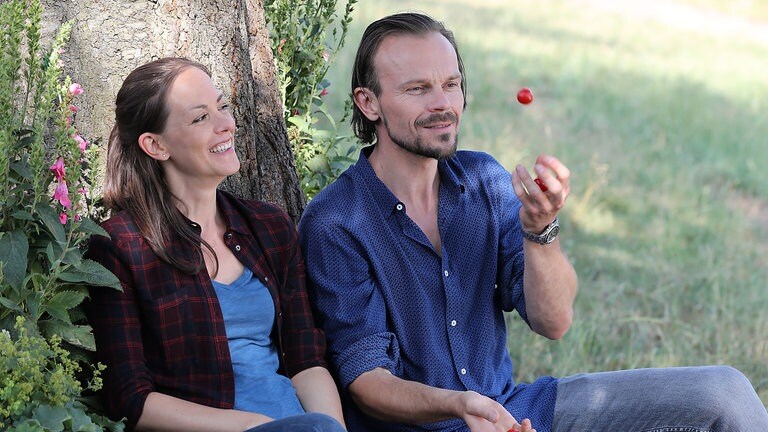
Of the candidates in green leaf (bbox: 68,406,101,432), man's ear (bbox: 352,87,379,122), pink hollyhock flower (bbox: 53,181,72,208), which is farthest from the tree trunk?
green leaf (bbox: 68,406,101,432)

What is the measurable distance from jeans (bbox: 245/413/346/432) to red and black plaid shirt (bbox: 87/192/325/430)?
293 mm

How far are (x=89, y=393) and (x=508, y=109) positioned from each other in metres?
7.40

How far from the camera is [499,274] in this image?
3205 mm

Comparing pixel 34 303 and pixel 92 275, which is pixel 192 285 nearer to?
pixel 92 275

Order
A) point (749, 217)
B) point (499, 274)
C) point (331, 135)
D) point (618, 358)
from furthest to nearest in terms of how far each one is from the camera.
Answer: point (749, 217), point (618, 358), point (331, 135), point (499, 274)

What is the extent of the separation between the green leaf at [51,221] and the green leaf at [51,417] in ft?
1.17

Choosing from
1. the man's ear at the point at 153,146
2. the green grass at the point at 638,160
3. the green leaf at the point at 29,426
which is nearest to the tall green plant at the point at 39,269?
the green leaf at the point at 29,426

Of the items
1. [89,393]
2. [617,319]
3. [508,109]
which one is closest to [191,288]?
[89,393]

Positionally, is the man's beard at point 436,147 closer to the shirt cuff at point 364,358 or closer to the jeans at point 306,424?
the shirt cuff at point 364,358

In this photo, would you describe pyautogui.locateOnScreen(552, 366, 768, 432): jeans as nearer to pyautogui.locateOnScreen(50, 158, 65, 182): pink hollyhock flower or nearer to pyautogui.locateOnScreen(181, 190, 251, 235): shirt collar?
pyautogui.locateOnScreen(181, 190, 251, 235): shirt collar

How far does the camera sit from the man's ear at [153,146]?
2.79 meters

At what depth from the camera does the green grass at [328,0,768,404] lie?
534 centimetres

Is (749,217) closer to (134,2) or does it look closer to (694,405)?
(694,405)

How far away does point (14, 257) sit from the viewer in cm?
238
